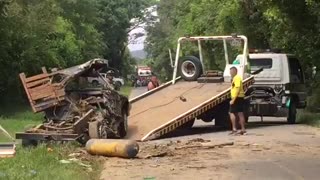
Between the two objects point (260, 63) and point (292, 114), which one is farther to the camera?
point (260, 63)

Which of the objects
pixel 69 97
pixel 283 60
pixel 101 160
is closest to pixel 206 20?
pixel 283 60

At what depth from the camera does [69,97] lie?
585 inches

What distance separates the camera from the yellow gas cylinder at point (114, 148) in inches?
488

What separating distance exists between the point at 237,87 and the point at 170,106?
207 centimetres

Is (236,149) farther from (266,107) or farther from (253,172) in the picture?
(266,107)

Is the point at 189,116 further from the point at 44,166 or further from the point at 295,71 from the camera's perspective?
the point at 44,166

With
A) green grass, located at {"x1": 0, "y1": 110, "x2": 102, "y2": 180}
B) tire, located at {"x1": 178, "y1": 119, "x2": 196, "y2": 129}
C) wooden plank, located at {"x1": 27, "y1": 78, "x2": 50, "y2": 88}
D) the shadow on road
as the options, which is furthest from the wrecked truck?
tire, located at {"x1": 178, "y1": 119, "x2": 196, "y2": 129}

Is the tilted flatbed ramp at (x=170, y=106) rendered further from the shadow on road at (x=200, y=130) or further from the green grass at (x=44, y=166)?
the green grass at (x=44, y=166)

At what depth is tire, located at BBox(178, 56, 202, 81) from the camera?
67.2ft

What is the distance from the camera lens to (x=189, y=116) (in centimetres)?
1697

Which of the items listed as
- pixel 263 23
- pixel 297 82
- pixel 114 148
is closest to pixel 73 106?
pixel 114 148

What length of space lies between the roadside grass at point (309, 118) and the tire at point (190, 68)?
384cm

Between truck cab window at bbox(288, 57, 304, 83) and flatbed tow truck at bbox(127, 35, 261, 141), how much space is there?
2.02m

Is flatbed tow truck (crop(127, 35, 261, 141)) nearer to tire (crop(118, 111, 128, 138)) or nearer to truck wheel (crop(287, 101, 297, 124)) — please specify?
tire (crop(118, 111, 128, 138))
